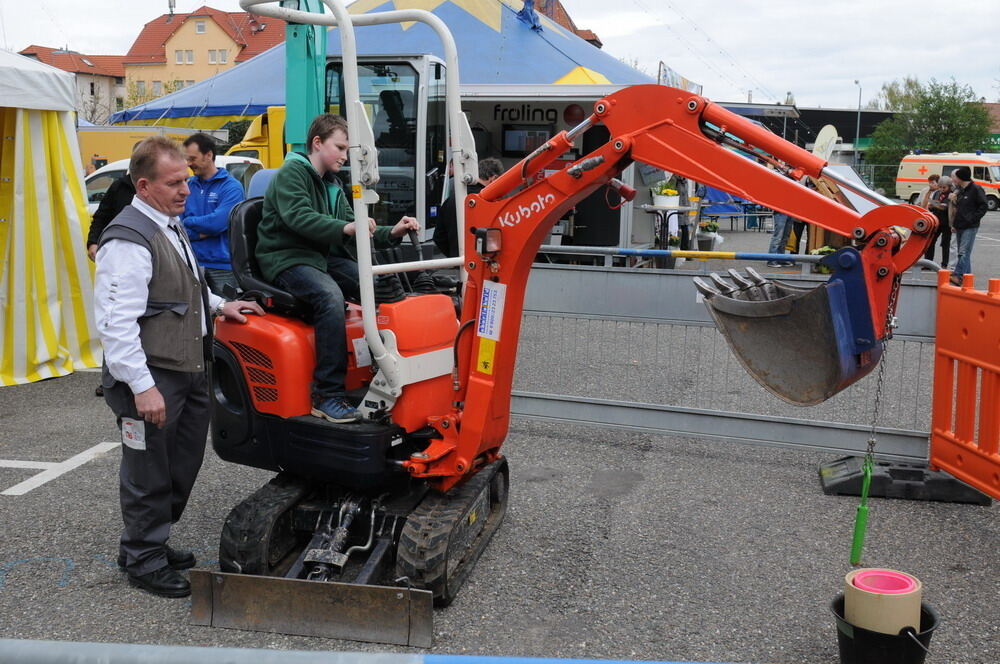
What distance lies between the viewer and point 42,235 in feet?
26.7

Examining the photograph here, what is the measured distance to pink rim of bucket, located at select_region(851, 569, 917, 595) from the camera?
340 centimetres

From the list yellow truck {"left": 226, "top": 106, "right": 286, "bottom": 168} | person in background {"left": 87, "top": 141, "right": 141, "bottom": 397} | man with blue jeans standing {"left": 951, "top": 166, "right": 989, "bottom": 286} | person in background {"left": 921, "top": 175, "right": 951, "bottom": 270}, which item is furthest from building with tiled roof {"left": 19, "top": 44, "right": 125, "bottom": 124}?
person in background {"left": 87, "top": 141, "right": 141, "bottom": 397}

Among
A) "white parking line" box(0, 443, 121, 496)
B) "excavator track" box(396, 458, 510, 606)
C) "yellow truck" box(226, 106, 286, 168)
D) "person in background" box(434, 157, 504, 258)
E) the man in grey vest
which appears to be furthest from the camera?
"yellow truck" box(226, 106, 286, 168)

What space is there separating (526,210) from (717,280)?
85 centimetres

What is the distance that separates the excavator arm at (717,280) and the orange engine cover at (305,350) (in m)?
0.13

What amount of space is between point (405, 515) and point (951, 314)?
3367 millimetres

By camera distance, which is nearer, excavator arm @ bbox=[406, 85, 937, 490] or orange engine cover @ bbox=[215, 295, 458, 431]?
excavator arm @ bbox=[406, 85, 937, 490]

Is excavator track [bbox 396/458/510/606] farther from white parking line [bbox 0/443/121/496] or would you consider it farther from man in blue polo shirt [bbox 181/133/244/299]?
man in blue polo shirt [bbox 181/133/244/299]

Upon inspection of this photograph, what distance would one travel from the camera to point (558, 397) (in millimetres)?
6539

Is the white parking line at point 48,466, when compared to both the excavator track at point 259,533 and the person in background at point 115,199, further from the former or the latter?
the excavator track at point 259,533

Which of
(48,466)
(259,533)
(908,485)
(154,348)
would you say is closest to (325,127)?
(154,348)

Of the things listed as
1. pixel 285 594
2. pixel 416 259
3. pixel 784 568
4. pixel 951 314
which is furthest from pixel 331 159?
pixel 951 314

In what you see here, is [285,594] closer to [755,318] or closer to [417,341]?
[417,341]

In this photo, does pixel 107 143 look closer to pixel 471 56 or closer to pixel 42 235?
pixel 471 56
